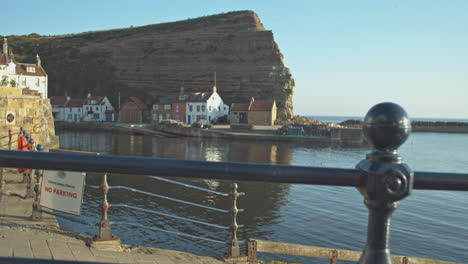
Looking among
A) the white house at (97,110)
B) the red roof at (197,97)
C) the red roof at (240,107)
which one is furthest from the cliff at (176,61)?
the red roof at (197,97)

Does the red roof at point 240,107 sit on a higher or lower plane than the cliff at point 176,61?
lower

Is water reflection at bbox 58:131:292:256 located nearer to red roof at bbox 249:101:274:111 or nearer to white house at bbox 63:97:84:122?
red roof at bbox 249:101:274:111

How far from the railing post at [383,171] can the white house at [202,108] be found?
75443 mm

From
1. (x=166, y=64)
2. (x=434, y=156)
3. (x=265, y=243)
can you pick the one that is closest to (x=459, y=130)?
(x=434, y=156)

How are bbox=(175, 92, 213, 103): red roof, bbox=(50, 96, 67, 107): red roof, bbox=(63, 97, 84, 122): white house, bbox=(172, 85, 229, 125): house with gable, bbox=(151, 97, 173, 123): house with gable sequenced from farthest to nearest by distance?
bbox=(50, 96, 67, 107): red roof
bbox=(63, 97, 84, 122): white house
bbox=(151, 97, 173, 123): house with gable
bbox=(175, 92, 213, 103): red roof
bbox=(172, 85, 229, 125): house with gable

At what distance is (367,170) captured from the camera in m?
1.26

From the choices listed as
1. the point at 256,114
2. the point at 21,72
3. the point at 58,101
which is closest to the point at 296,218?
the point at 256,114

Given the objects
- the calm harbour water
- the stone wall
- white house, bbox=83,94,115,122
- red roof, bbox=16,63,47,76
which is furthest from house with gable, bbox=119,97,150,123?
the stone wall

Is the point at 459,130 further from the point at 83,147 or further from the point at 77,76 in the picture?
the point at 77,76

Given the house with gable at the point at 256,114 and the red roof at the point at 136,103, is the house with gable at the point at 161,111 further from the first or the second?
the house with gable at the point at 256,114

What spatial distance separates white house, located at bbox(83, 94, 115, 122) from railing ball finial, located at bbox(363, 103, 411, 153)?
94701mm

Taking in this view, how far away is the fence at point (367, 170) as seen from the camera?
4.05 feet

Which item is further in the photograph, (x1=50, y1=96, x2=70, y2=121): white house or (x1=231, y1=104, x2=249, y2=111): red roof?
(x1=50, y1=96, x2=70, y2=121): white house

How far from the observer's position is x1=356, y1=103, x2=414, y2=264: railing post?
1.23 metres
